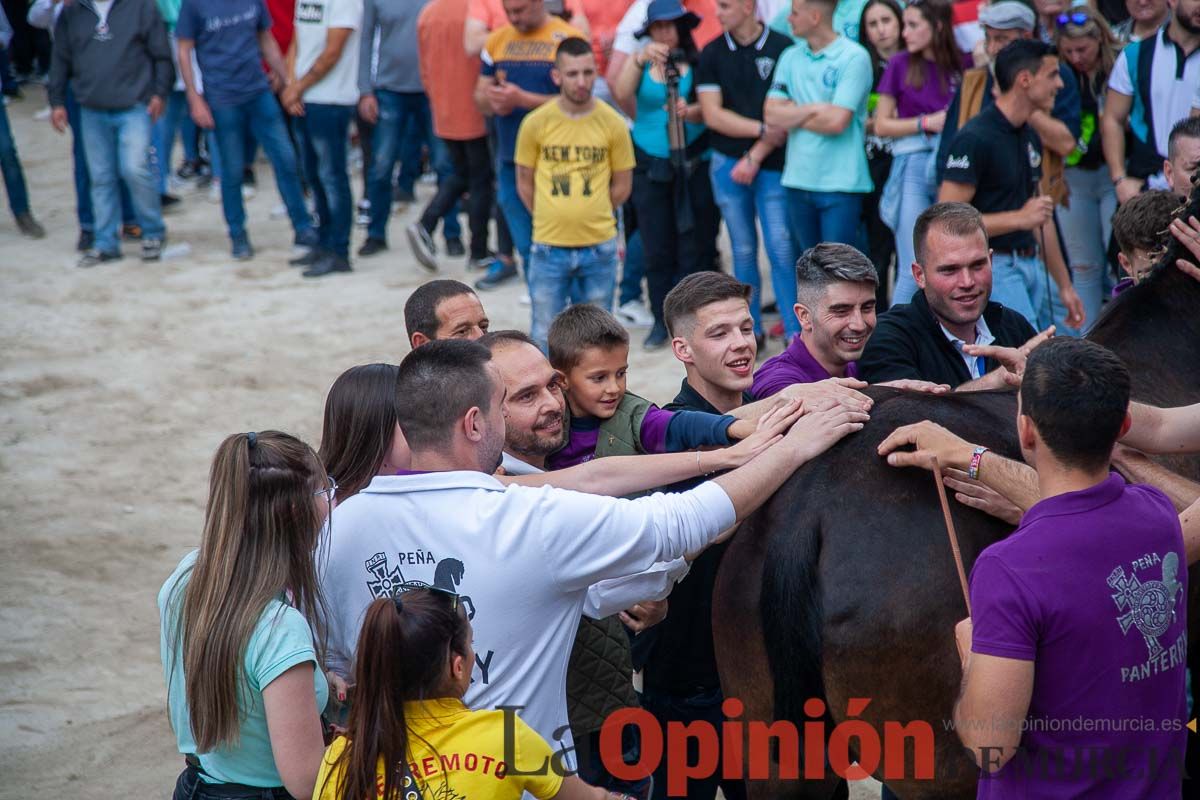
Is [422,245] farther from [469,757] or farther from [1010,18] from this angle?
[469,757]

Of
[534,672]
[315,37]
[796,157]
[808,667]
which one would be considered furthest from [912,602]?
[315,37]

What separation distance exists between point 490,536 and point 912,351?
2163 mm

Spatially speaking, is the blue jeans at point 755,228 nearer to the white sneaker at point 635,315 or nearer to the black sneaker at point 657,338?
the black sneaker at point 657,338

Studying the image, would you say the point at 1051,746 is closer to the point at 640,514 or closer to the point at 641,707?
the point at 640,514

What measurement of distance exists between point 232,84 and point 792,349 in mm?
8506

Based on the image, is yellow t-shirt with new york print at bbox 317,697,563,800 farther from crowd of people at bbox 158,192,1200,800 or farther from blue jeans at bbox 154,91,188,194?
blue jeans at bbox 154,91,188,194

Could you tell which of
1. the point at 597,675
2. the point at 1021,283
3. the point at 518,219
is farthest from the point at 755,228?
the point at 597,675

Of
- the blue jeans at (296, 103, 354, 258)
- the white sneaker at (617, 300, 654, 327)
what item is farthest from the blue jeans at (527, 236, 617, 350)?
the blue jeans at (296, 103, 354, 258)

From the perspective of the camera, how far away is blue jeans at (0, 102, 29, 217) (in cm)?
1206

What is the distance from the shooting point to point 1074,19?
8406 millimetres

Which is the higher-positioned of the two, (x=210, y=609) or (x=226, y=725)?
(x=210, y=609)

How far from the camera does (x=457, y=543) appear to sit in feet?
9.92

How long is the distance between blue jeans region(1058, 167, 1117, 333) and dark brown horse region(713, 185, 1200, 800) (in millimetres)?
5295

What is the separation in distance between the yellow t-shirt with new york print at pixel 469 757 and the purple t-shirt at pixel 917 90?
269 inches
